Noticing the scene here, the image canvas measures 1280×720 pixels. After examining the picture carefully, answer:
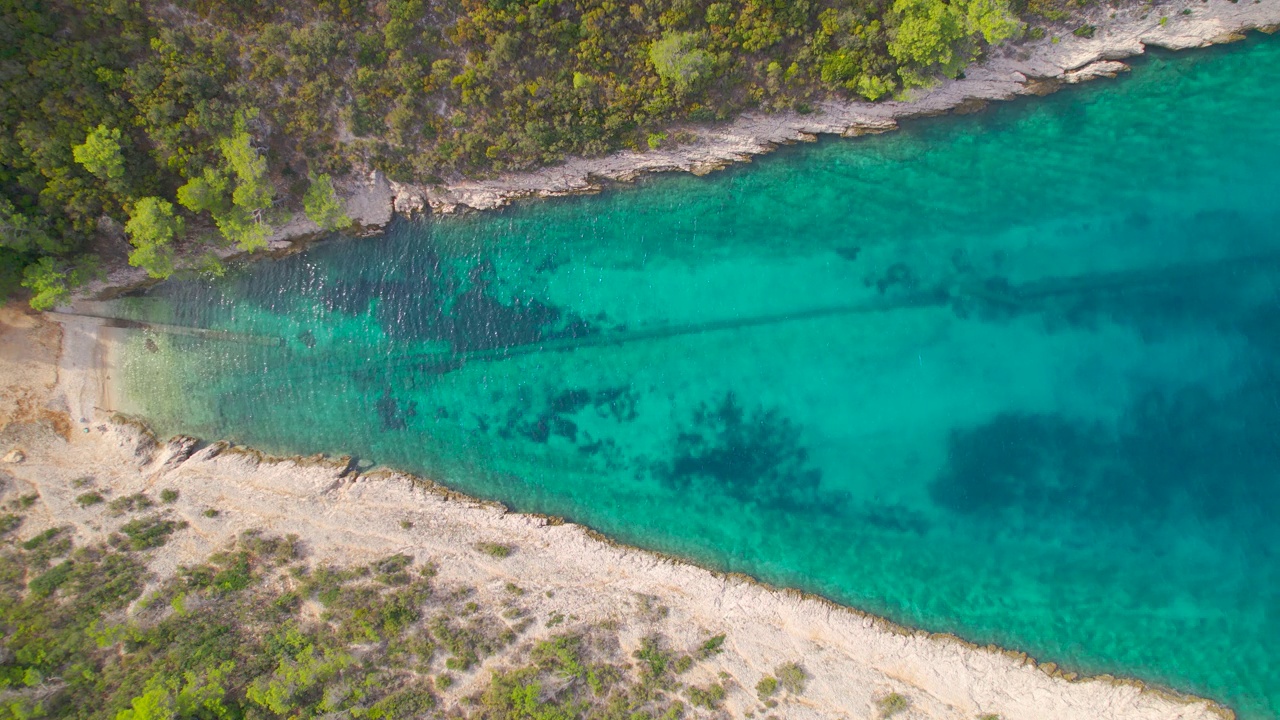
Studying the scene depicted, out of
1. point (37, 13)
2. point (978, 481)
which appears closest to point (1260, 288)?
point (978, 481)

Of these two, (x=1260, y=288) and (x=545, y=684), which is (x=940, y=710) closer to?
(x=545, y=684)

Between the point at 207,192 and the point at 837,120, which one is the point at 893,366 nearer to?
the point at 837,120

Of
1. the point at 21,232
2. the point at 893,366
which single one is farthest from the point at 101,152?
the point at 893,366

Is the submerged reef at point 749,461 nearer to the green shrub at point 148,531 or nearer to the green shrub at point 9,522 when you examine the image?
the green shrub at point 148,531

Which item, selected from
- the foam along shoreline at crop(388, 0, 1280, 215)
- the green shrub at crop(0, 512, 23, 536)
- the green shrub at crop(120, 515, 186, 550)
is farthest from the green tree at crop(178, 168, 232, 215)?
the green shrub at crop(0, 512, 23, 536)

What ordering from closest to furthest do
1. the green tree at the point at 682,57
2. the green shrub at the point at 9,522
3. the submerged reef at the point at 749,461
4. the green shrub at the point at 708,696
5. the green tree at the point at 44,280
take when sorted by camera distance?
the green tree at the point at 682,57 < the green tree at the point at 44,280 < the green shrub at the point at 9,522 < the green shrub at the point at 708,696 < the submerged reef at the point at 749,461

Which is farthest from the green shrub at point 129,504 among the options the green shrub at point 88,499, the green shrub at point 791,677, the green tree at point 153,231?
the green shrub at point 791,677

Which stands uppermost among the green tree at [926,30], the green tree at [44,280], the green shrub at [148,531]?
the green tree at [926,30]

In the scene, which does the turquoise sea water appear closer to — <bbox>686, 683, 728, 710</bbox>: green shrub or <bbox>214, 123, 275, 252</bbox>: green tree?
<bbox>214, 123, 275, 252</bbox>: green tree
